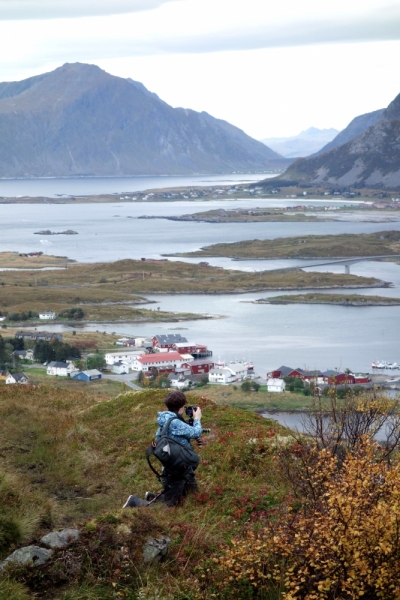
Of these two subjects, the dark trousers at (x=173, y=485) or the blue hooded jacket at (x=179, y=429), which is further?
the dark trousers at (x=173, y=485)

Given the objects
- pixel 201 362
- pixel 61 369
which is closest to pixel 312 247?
pixel 201 362

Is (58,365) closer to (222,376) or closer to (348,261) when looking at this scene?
(222,376)

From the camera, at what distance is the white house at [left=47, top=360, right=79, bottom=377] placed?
3341 cm

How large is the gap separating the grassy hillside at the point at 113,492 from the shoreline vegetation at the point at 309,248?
73.5 metres

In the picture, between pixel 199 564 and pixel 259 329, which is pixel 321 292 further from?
pixel 199 564

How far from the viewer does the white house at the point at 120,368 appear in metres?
34.5

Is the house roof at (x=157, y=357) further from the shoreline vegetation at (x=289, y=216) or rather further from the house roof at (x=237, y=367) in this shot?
the shoreline vegetation at (x=289, y=216)

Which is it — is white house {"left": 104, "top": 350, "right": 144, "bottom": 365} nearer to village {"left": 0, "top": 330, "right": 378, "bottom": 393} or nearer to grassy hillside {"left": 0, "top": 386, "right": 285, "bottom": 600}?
village {"left": 0, "top": 330, "right": 378, "bottom": 393}

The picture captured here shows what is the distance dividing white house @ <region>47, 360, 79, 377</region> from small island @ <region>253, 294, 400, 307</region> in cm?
2535

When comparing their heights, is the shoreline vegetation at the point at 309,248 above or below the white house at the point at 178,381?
above

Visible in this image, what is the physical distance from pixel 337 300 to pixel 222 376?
2663cm

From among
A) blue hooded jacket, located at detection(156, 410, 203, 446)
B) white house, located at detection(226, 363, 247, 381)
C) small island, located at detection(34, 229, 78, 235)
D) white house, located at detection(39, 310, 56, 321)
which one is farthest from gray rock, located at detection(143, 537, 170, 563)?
small island, located at detection(34, 229, 78, 235)

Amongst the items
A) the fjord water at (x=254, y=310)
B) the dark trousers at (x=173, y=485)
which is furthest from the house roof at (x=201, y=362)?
the dark trousers at (x=173, y=485)

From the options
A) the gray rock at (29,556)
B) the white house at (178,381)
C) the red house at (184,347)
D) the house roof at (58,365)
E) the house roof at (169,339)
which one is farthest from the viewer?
the house roof at (169,339)
